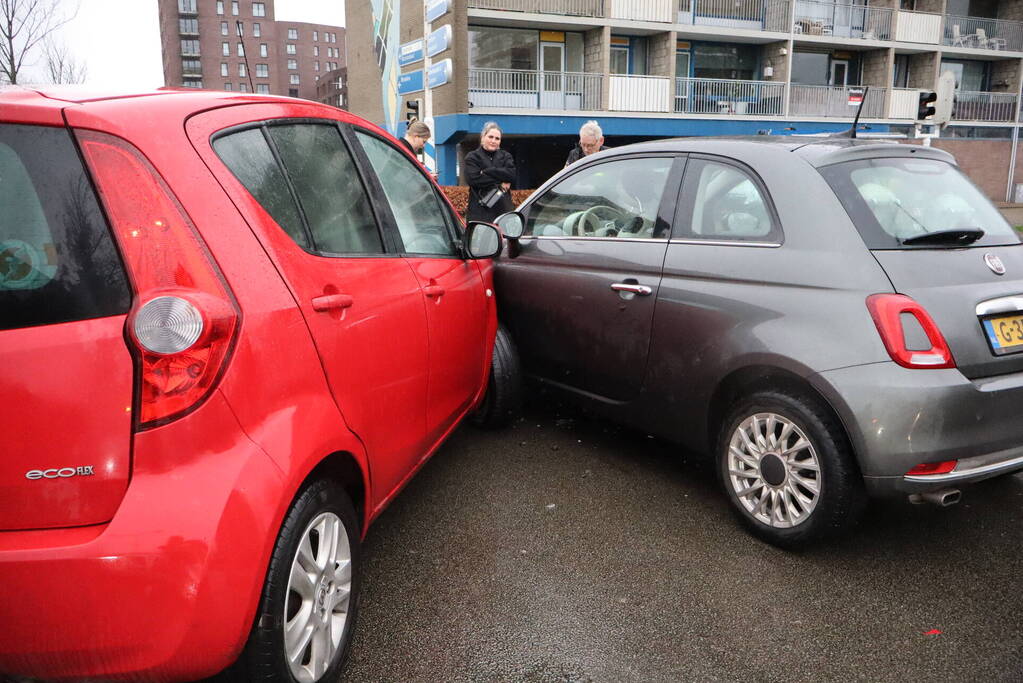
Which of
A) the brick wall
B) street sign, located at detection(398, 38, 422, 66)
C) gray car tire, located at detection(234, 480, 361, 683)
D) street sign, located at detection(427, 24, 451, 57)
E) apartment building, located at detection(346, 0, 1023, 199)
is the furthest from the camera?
the brick wall

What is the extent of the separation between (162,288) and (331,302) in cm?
58

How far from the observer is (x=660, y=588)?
2.91 metres

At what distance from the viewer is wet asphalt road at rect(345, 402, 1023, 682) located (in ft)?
8.09

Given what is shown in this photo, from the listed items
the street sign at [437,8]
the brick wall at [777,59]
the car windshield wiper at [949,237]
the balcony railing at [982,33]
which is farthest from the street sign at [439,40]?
the balcony railing at [982,33]

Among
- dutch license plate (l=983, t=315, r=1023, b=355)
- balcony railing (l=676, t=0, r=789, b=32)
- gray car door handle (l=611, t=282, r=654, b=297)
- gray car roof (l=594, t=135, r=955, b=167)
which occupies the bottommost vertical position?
dutch license plate (l=983, t=315, r=1023, b=355)

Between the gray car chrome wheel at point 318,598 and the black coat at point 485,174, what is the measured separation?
616cm

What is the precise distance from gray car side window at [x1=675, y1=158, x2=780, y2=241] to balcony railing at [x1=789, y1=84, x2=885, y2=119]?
2726cm

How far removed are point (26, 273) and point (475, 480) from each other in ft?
8.33

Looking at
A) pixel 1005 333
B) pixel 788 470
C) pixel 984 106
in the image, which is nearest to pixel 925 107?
pixel 1005 333

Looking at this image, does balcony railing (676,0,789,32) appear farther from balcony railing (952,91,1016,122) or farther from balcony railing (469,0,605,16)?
balcony railing (952,91,1016,122)

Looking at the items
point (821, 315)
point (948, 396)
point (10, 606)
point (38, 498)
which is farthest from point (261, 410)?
point (948, 396)

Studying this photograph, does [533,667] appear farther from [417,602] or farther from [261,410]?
[261,410]

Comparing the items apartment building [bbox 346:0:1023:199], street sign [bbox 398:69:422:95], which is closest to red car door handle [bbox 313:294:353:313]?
apartment building [bbox 346:0:1023:199]

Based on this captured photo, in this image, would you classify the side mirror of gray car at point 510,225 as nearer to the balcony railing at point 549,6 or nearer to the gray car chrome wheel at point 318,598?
the gray car chrome wheel at point 318,598
